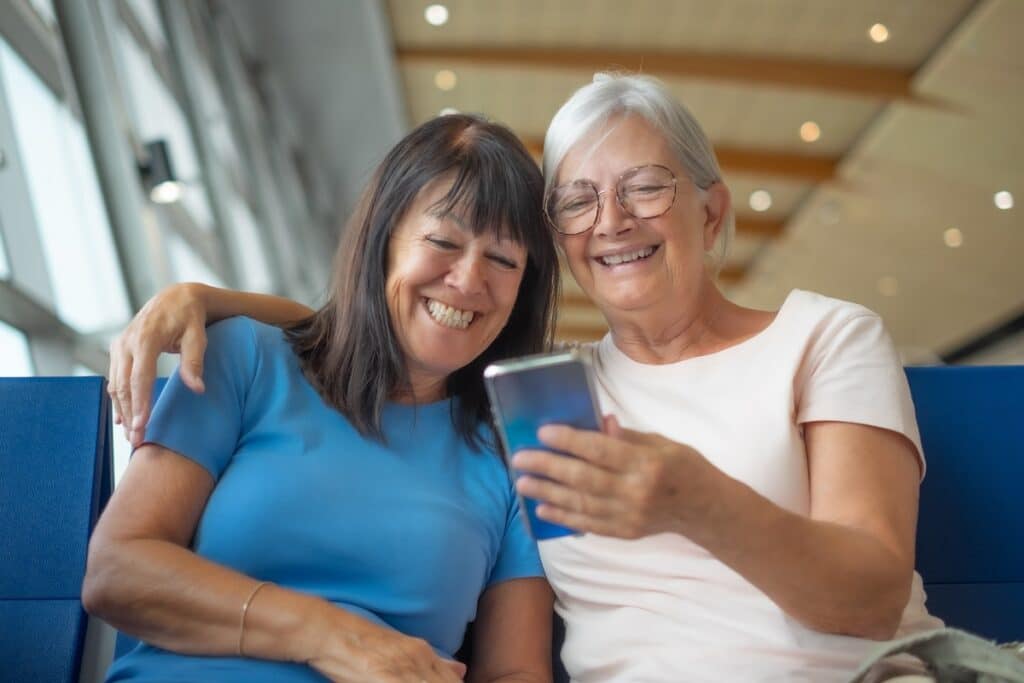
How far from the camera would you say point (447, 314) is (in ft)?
5.40

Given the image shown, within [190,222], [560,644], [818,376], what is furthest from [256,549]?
[190,222]

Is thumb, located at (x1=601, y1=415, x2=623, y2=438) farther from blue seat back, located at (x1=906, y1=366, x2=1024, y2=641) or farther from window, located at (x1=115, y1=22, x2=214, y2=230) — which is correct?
window, located at (x1=115, y1=22, x2=214, y2=230)

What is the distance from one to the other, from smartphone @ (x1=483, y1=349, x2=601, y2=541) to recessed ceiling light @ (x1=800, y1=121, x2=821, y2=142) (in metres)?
A: 8.77

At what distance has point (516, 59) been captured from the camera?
321 inches

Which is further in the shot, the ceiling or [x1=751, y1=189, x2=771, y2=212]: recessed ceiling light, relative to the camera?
[x1=751, y1=189, x2=771, y2=212]: recessed ceiling light

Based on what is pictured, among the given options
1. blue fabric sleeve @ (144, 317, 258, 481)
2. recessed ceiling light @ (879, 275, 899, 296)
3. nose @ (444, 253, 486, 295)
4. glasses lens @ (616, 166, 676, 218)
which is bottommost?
recessed ceiling light @ (879, 275, 899, 296)

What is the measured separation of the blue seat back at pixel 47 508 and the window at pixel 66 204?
1.59 meters

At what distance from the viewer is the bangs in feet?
5.41

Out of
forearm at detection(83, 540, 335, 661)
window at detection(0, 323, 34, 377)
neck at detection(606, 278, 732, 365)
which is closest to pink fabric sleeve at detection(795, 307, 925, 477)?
→ neck at detection(606, 278, 732, 365)

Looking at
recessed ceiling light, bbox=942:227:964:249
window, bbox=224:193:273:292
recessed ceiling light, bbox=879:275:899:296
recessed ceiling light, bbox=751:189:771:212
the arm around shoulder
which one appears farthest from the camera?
recessed ceiling light, bbox=879:275:899:296

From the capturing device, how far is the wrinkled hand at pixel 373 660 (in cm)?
137

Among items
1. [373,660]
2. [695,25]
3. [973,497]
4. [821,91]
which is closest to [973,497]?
[973,497]

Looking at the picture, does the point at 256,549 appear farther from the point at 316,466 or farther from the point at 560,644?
the point at 560,644

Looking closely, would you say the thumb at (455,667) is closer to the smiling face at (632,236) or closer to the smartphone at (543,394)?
the smartphone at (543,394)
